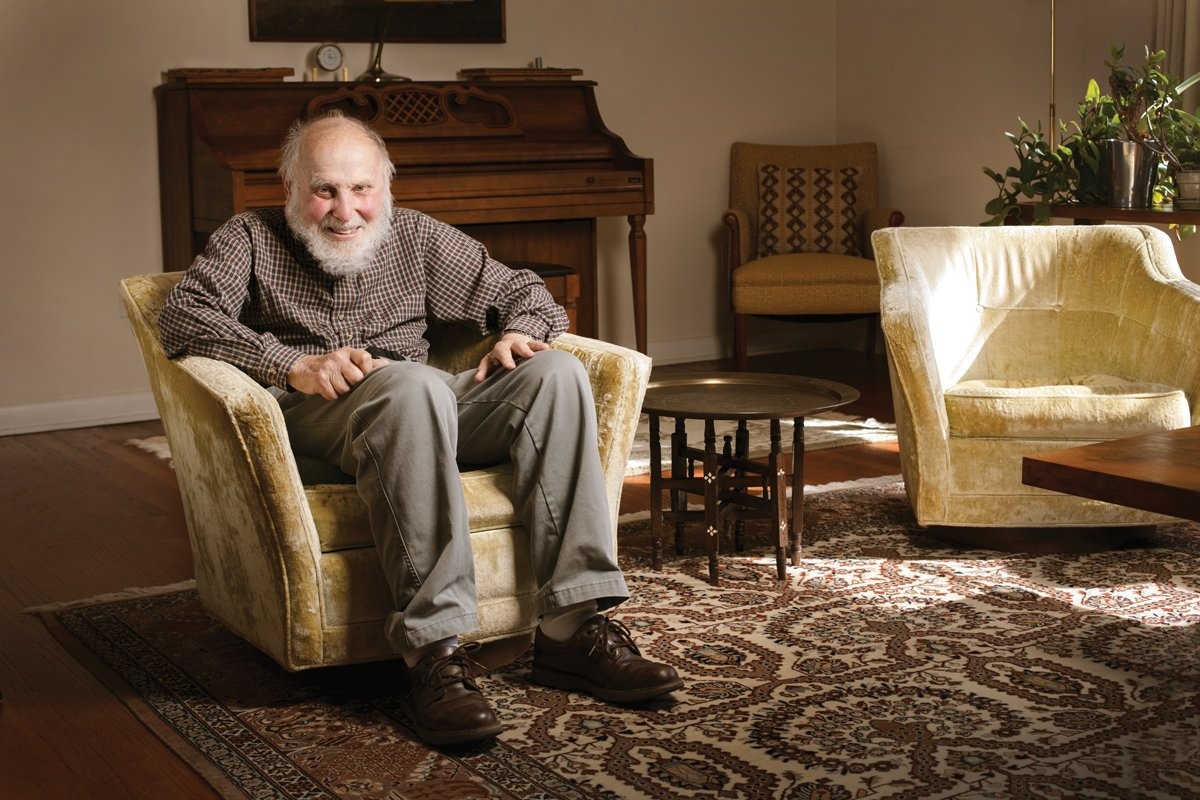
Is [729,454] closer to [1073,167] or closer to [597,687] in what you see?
[597,687]

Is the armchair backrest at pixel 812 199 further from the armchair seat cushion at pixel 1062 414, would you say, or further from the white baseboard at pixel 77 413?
the armchair seat cushion at pixel 1062 414

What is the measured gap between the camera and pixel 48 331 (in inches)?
190

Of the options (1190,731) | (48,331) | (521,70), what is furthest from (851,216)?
(1190,731)

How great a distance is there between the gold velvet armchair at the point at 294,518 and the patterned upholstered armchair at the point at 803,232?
9.73 feet

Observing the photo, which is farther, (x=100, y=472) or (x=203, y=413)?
(x=100, y=472)

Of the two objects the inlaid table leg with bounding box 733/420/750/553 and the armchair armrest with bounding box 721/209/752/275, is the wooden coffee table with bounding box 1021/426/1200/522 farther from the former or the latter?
the armchair armrest with bounding box 721/209/752/275

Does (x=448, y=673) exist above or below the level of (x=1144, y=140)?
below

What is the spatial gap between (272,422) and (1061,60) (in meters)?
3.97

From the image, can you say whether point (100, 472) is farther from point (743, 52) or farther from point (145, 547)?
point (743, 52)

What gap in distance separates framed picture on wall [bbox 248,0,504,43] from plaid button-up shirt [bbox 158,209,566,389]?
2335 millimetres

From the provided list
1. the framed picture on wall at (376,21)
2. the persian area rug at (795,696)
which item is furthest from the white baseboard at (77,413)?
the persian area rug at (795,696)

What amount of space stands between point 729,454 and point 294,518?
3.88 feet

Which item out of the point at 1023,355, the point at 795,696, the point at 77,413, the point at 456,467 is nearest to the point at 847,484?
the point at 1023,355

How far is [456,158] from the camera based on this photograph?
15.7ft
